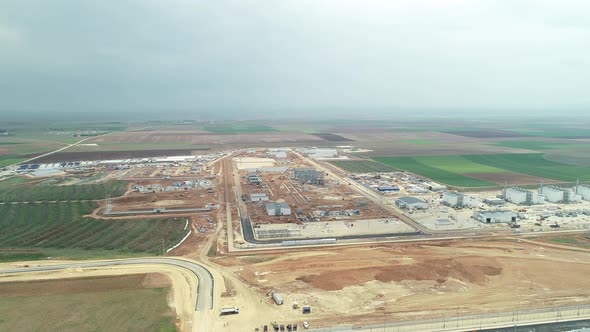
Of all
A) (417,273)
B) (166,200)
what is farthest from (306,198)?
(417,273)

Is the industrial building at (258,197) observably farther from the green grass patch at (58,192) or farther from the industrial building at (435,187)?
the industrial building at (435,187)

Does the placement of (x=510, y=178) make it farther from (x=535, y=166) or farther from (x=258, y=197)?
(x=258, y=197)

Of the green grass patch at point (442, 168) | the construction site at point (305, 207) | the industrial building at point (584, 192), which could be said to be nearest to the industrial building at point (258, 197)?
the construction site at point (305, 207)

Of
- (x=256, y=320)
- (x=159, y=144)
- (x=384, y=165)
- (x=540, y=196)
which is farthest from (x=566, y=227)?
(x=159, y=144)

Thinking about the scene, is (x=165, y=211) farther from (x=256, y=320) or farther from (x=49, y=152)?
(x=49, y=152)

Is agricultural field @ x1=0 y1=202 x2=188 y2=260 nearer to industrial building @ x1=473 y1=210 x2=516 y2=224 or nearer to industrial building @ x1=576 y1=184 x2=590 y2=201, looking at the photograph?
industrial building @ x1=473 y1=210 x2=516 y2=224

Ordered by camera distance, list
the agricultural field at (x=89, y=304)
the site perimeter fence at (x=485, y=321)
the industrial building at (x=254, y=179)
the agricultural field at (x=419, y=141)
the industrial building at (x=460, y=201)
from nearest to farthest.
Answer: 1. the site perimeter fence at (x=485, y=321)
2. the agricultural field at (x=89, y=304)
3. the industrial building at (x=460, y=201)
4. the industrial building at (x=254, y=179)
5. the agricultural field at (x=419, y=141)

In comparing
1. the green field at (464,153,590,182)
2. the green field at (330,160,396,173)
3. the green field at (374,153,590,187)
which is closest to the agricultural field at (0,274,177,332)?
the green field at (374,153,590,187)

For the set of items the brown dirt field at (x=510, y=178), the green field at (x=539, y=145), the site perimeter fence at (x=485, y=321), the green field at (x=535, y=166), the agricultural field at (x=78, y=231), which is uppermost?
the green field at (x=539, y=145)
